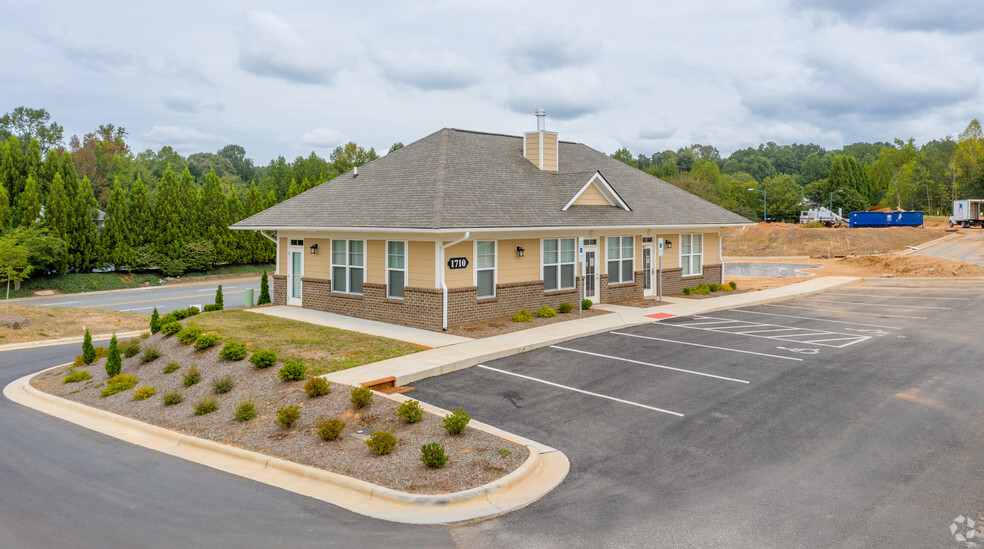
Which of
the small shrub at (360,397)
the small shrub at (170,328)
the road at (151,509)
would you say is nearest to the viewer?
the road at (151,509)

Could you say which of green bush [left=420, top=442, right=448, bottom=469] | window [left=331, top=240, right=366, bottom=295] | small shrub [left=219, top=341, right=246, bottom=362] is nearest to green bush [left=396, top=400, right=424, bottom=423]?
green bush [left=420, top=442, right=448, bottom=469]

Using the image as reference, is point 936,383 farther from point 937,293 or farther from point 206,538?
point 937,293

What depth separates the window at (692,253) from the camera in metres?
29.3

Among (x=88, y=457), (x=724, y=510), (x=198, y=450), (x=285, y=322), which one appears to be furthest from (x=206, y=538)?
(x=285, y=322)

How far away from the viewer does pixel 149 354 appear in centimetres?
1644

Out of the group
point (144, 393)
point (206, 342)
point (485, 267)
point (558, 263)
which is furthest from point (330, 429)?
point (558, 263)

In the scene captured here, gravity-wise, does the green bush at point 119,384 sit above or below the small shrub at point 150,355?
below

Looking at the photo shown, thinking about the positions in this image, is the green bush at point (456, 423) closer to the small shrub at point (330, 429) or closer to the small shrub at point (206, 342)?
the small shrub at point (330, 429)

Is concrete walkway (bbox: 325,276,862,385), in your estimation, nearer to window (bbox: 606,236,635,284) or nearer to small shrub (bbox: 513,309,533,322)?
small shrub (bbox: 513,309,533,322)

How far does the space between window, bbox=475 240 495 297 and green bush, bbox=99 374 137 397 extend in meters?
10.0

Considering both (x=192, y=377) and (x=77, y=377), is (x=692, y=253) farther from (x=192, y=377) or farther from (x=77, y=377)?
(x=77, y=377)

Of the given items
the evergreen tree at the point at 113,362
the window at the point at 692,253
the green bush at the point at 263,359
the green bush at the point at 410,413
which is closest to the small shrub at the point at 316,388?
the green bush at the point at 410,413

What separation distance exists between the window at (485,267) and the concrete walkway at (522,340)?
234 cm

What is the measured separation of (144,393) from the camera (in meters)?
13.9
